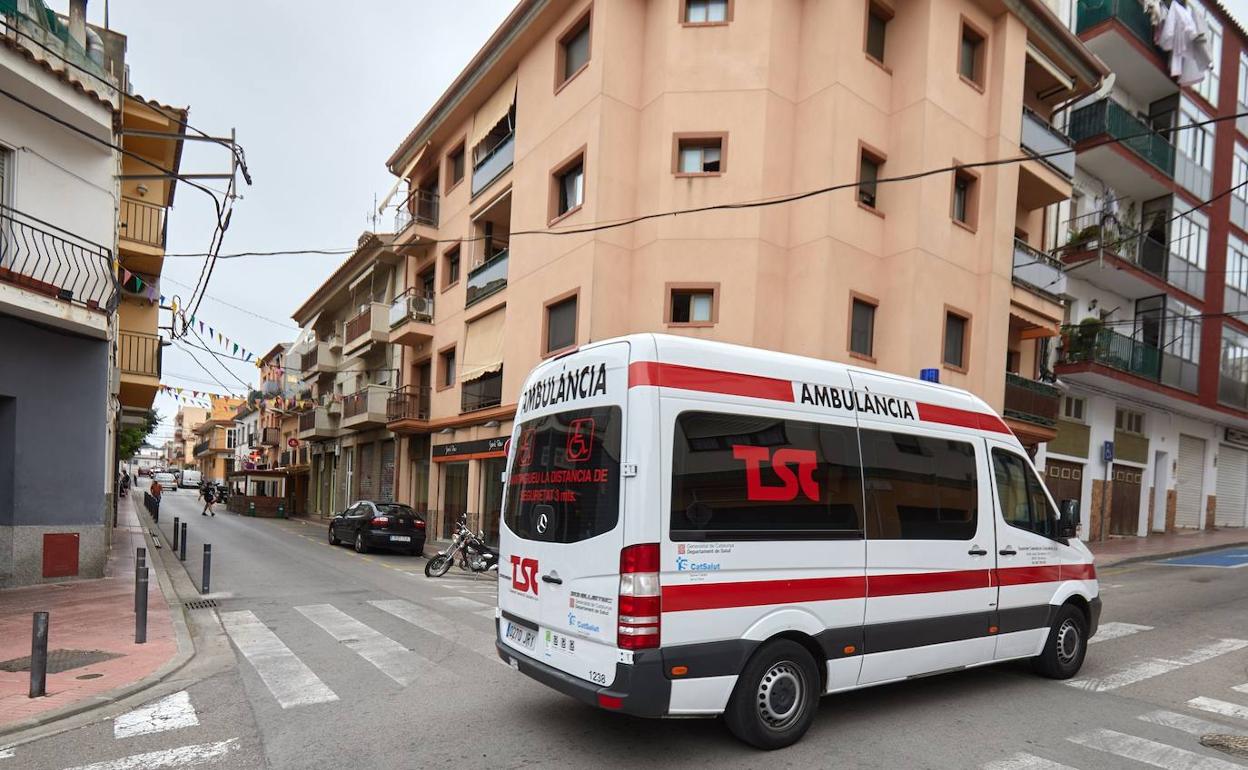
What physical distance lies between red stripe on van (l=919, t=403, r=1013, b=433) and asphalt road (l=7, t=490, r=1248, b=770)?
227 centimetres

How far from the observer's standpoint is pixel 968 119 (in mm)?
16766

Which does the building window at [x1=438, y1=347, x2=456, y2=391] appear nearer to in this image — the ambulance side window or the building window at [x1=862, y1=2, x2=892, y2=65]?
the building window at [x1=862, y1=2, x2=892, y2=65]

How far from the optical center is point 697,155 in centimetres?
1555

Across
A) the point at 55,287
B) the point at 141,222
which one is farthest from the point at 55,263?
the point at 141,222

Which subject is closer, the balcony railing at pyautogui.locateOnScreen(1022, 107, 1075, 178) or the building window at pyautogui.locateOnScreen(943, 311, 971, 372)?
the building window at pyautogui.locateOnScreen(943, 311, 971, 372)

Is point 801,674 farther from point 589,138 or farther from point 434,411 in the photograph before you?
point 434,411

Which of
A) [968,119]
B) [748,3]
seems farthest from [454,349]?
[968,119]

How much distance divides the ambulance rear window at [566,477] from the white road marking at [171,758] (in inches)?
93.7

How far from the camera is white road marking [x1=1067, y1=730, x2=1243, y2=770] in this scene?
4.76 metres

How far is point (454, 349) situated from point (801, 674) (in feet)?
64.3

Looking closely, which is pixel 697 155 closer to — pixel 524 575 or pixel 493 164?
pixel 493 164

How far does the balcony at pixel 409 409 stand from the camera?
24405mm

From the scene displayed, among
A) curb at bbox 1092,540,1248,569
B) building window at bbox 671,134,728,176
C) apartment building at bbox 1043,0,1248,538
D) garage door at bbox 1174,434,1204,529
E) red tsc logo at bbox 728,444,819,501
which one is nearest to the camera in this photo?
red tsc logo at bbox 728,444,819,501

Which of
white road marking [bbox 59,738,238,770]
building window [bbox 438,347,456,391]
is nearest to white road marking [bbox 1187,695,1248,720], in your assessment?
white road marking [bbox 59,738,238,770]
